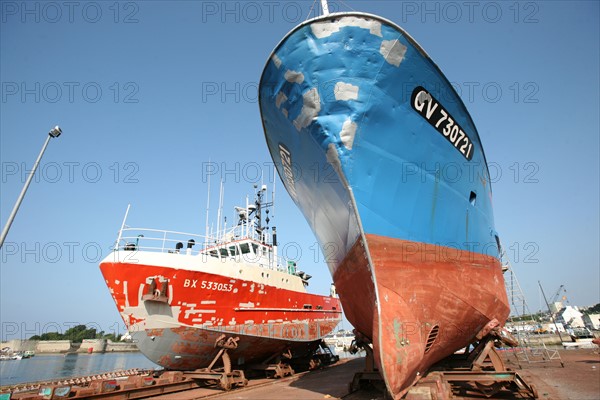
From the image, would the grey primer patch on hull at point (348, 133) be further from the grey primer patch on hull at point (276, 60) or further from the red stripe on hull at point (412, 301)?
the grey primer patch on hull at point (276, 60)

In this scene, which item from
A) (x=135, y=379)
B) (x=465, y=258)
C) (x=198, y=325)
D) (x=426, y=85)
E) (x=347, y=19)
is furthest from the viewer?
(x=198, y=325)

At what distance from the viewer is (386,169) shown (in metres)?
5.29

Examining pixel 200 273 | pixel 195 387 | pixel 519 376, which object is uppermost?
pixel 200 273

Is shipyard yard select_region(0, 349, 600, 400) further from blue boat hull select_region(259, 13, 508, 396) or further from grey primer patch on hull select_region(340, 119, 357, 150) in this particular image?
grey primer patch on hull select_region(340, 119, 357, 150)

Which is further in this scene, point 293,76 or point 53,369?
point 53,369

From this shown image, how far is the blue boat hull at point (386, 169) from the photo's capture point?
496cm

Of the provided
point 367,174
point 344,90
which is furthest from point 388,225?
point 344,90

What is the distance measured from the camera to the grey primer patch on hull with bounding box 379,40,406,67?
Answer: 5047 millimetres

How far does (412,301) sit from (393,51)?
12.6 ft

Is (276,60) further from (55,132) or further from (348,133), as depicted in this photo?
(55,132)

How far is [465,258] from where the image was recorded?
6.35 m

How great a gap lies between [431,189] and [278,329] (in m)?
7.88

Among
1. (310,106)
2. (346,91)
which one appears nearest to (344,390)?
(310,106)

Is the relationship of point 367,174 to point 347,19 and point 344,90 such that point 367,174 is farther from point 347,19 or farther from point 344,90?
point 347,19
